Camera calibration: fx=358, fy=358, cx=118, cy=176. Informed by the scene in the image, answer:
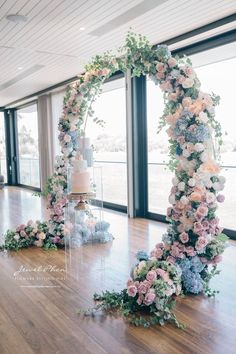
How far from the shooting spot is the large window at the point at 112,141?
306 inches

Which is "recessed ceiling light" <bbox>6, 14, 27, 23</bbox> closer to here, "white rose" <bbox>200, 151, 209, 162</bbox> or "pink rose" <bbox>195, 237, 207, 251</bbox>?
"white rose" <bbox>200, 151, 209, 162</bbox>

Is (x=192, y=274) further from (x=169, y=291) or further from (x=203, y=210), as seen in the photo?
(x=203, y=210)

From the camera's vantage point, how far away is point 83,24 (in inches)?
180

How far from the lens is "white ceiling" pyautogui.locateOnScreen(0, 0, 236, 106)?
13.1 ft

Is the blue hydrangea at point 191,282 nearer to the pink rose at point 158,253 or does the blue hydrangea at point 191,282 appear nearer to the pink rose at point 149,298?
the pink rose at point 158,253

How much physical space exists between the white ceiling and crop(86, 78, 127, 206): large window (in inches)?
56.3

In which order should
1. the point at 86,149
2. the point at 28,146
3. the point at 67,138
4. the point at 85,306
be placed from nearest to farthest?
the point at 85,306, the point at 86,149, the point at 67,138, the point at 28,146

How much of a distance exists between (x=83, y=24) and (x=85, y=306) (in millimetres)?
3416

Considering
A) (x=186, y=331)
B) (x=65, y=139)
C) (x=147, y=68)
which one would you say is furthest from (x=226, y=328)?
(x=65, y=139)

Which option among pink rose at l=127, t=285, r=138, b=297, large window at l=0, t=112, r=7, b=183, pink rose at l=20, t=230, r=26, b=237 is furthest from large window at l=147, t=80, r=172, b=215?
large window at l=0, t=112, r=7, b=183

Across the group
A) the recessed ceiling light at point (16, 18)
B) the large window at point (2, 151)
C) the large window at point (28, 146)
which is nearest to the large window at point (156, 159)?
the recessed ceiling light at point (16, 18)

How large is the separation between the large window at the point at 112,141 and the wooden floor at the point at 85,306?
330cm

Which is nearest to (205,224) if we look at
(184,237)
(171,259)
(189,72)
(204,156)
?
(184,237)

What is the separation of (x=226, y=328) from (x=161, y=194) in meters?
4.23
